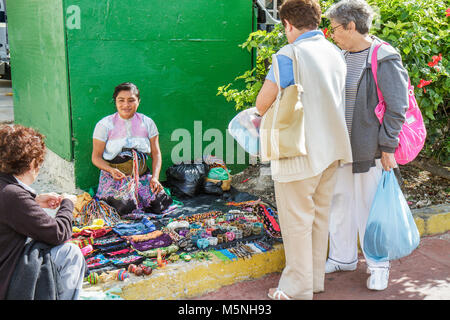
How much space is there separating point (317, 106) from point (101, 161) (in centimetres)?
252

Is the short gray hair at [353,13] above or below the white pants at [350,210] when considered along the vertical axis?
above

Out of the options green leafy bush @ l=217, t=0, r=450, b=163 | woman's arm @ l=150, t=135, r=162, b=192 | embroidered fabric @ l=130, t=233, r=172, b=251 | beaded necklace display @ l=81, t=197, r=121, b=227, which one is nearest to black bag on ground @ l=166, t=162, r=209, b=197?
woman's arm @ l=150, t=135, r=162, b=192

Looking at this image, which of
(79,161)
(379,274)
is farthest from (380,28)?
(79,161)

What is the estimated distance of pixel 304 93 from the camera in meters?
2.94

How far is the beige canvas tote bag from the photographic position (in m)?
2.88

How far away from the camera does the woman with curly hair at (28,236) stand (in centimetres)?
251

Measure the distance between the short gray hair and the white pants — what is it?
0.98 m

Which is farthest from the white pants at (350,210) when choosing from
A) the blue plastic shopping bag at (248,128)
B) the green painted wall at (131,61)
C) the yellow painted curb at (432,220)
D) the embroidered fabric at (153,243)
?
the green painted wall at (131,61)

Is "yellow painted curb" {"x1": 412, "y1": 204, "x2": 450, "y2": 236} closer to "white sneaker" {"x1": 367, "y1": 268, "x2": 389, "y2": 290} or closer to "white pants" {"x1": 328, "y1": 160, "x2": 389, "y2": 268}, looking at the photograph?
"white pants" {"x1": 328, "y1": 160, "x2": 389, "y2": 268}

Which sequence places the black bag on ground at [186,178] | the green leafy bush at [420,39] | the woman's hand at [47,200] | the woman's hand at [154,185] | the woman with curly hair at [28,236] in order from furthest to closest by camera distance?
1. the black bag on ground at [186,178]
2. the woman's hand at [154,185]
3. the green leafy bush at [420,39]
4. the woman's hand at [47,200]
5. the woman with curly hair at [28,236]

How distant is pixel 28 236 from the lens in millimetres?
2600

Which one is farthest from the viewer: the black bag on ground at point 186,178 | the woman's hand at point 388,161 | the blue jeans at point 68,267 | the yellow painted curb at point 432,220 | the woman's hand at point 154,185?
the black bag on ground at point 186,178

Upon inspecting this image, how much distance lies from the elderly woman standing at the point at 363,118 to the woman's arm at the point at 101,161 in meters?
2.13

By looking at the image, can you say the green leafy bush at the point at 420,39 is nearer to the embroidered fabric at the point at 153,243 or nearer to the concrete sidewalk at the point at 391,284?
the concrete sidewalk at the point at 391,284
